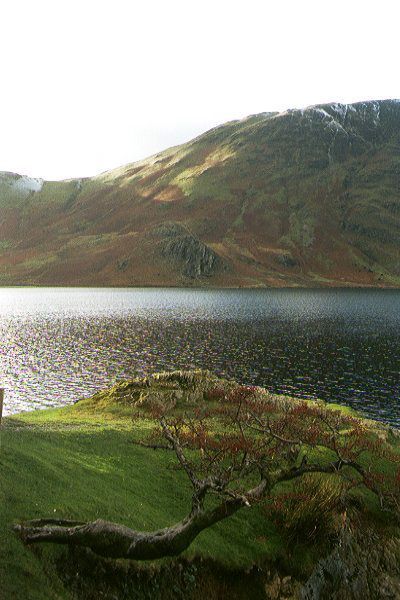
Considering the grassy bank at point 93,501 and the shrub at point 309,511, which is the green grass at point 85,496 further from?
the shrub at point 309,511

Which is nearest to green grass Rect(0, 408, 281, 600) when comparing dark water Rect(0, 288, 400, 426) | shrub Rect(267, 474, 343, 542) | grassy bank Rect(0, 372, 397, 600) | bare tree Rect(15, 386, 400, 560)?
grassy bank Rect(0, 372, 397, 600)

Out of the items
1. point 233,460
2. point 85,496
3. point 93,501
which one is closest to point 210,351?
point 233,460

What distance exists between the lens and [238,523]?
16.0m

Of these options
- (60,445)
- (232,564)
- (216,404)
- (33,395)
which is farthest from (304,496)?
(33,395)

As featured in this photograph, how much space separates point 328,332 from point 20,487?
87.5 meters

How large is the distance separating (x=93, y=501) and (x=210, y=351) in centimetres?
5958

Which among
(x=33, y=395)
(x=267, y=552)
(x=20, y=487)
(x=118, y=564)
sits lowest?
(x=33, y=395)

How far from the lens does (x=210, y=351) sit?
240ft

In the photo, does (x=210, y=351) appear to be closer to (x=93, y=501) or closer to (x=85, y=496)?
(x=85, y=496)

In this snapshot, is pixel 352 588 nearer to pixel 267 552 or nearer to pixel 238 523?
pixel 267 552

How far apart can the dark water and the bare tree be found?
19.4 metres

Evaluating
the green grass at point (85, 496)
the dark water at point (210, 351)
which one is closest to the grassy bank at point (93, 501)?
the green grass at point (85, 496)

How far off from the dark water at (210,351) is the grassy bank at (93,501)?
27515mm

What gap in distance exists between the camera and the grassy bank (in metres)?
10.3
